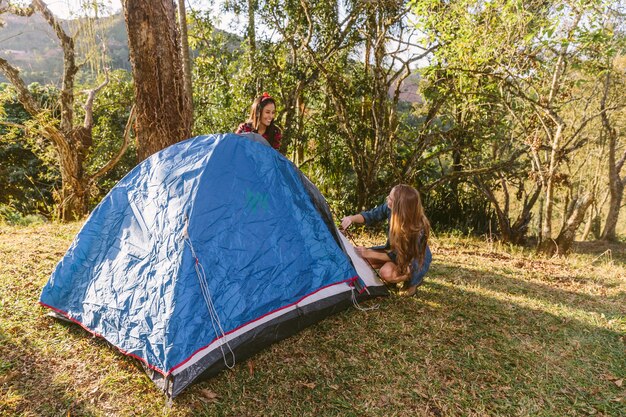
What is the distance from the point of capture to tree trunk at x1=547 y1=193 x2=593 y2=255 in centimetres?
583

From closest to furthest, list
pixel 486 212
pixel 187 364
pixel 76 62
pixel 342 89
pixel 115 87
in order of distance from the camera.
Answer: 1. pixel 187 364
2. pixel 342 89
3. pixel 486 212
4. pixel 76 62
5. pixel 115 87

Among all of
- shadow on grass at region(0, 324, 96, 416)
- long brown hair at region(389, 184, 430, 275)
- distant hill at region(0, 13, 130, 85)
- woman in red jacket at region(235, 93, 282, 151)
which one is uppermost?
distant hill at region(0, 13, 130, 85)

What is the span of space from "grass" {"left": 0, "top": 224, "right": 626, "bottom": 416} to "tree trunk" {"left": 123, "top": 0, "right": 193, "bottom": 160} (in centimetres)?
194

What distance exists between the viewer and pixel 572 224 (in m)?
5.94

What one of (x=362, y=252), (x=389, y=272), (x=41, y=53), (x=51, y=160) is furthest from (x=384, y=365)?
(x=41, y=53)

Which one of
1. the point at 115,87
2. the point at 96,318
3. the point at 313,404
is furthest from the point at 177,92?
the point at 115,87

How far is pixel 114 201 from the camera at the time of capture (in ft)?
10.7

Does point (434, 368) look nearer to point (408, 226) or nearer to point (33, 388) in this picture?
point (408, 226)

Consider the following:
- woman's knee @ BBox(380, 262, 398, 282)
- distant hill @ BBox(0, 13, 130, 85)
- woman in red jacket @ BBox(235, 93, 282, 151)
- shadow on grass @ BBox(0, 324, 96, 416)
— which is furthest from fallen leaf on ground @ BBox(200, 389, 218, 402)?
distant hill @ BBox(0, 13, 130, 85)

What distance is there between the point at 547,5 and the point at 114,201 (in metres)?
5.69

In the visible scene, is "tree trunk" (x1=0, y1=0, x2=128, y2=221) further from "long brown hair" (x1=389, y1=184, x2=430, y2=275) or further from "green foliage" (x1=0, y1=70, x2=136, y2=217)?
"long brown hair" (x1=389, y1=184, x2=430, y2=275)

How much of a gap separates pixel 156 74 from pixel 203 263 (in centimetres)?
254

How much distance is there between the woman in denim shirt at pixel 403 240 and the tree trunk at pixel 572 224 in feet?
11.8

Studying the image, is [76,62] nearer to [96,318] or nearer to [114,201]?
[114,201]
